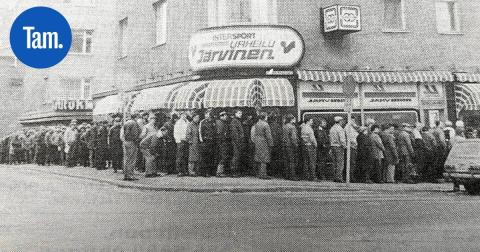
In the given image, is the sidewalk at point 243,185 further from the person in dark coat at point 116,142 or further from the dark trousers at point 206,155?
the person in dark coat at point 116,142

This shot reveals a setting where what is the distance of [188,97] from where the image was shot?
18734 millimetres

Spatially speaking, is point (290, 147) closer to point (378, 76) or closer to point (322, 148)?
point (322, 148)

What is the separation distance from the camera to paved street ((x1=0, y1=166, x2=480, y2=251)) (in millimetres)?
6672

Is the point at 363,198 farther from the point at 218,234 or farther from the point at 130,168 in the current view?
the point at 130,168

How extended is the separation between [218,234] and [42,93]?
3753 centimetres

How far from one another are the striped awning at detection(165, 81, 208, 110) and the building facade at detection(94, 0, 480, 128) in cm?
4

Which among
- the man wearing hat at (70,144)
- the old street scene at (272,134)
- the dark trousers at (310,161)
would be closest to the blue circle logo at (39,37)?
the old street scene at (272,134)

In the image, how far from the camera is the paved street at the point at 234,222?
263 inches

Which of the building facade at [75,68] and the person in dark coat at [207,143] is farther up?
the building facade at [75,68]

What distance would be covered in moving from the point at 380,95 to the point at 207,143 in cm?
786

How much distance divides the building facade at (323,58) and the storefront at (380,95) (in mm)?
40

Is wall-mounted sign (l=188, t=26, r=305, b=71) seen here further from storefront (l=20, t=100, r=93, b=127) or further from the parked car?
storefront (l=20, t=100, r=93, b=127)

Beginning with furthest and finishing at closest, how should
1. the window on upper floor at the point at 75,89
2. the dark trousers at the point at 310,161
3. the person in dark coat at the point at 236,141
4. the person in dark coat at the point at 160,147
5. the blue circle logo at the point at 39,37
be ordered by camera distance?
the window on upper floor at the point at 75,89, the person in dark coat at the point at 160,147, the person in dark coat at the point at 236,141, the dark trousers at the point at 310,161, the blue circle logo at the point at 39,37

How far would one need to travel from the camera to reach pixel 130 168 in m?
16.3
